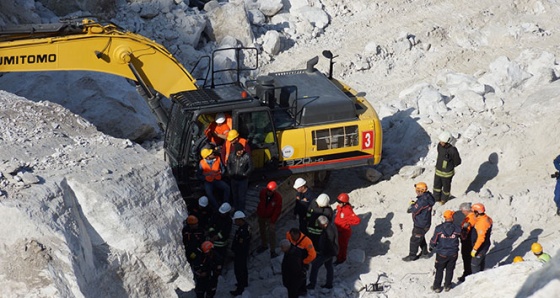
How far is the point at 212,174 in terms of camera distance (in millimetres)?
12609

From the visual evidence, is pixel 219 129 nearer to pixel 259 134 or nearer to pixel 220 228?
pixel 259 134

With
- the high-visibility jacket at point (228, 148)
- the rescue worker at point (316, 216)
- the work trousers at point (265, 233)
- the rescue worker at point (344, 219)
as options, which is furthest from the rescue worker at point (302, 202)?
the high-visibility jacket at point (228, 148)

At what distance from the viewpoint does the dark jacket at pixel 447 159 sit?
13.3m

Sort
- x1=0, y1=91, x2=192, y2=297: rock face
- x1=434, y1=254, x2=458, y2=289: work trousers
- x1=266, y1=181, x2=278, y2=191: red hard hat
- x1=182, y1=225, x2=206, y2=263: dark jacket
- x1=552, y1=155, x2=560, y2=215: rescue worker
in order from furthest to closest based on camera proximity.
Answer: x1=552, y1=155, x2=560, y2=215: rescue worker → x1=266, y1=181, x2=278, y2=191: red hard hat → x1=434, y1=254, x2=458, y2=289: work trousers → x1=182, y1=225, x2=206, y2=263: dark jacket → x1=0, y1=91, x2=192, y2=297: rock face

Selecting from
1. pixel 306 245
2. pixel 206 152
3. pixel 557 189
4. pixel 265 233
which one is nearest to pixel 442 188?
pixel 557 189

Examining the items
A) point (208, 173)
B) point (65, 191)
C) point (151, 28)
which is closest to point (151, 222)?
point (65, 191)

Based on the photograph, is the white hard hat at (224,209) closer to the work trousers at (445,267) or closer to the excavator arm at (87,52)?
the excavator arm at (87,52)

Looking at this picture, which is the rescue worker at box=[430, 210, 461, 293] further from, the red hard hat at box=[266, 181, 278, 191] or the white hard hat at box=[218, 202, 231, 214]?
the white hard hat at box=[218, 202, 231, 214]

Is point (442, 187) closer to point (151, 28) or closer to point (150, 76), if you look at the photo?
point (150, 76)

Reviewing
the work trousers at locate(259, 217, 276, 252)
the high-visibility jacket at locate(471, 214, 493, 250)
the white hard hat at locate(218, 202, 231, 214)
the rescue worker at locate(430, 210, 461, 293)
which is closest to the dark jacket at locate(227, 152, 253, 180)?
the work trousers at locate(259, 217, 276, 252)

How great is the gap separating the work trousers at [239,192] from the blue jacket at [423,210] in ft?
7.85

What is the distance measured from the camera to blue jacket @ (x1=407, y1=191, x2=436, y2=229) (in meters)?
12.2

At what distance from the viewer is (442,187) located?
44.4ft

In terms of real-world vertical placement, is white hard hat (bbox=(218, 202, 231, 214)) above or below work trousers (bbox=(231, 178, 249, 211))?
above
